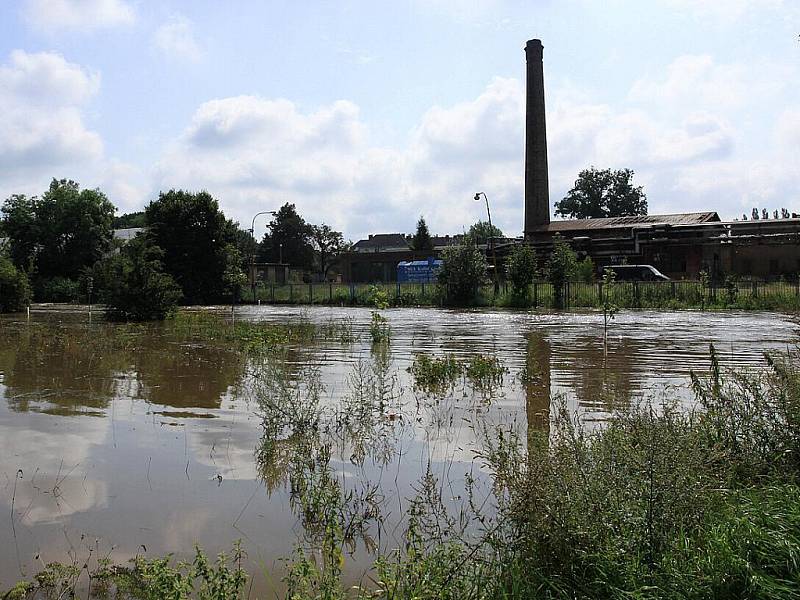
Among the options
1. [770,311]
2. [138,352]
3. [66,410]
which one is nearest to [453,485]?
[66,410]

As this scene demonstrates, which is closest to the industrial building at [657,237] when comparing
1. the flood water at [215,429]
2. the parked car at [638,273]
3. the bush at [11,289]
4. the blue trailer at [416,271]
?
the parked car at [638,273]

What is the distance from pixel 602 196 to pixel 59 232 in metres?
62.4

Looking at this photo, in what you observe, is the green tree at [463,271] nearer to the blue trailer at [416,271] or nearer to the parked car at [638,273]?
the parked car at [638,273]

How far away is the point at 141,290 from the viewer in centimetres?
3114

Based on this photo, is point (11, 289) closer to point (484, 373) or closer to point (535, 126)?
point (535, 126)

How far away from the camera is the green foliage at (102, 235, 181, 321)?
102ft

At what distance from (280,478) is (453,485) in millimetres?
1674

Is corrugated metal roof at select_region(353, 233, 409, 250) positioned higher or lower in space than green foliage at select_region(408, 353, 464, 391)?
higher

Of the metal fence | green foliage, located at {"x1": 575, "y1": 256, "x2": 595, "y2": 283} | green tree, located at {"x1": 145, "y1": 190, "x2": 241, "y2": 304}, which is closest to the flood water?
the metal fence

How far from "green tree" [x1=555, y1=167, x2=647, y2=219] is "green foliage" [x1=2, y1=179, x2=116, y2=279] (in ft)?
186

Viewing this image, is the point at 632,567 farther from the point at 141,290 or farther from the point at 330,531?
the point at 141,290

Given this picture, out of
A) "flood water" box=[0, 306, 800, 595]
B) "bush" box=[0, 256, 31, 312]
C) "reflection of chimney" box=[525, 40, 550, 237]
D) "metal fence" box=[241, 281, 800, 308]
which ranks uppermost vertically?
"reflection of chimney" box=[525, 40, 550, 237]

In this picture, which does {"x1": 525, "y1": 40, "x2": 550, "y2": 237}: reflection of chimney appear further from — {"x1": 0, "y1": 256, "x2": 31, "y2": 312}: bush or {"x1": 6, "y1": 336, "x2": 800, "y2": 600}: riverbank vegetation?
{"x1": 6, "y1": 336, "x2": 800, "y2": 600}: riverbank vegetation

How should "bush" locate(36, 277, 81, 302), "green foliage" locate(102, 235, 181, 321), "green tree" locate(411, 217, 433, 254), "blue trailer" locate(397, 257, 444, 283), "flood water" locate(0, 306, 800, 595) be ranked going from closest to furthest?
1. "flood water" locate(0, 306, 800, 595)
2. "green foliage" locate(102, 235, 181, 321)
3. "bush" locate(36, 277, 81, 302)
4. "blue trailer" locate(397, 257, 444, 283)
5. "green tree" locate(411, 217, 433, 254)
